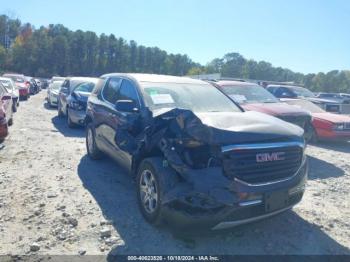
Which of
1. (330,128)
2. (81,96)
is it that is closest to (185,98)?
(330,128)

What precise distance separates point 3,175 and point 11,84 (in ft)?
37.0

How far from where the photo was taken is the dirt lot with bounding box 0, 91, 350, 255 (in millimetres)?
3824

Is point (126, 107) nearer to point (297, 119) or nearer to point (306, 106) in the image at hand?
point (297, 119)

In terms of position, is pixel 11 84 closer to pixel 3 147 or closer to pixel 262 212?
pixel 3 147

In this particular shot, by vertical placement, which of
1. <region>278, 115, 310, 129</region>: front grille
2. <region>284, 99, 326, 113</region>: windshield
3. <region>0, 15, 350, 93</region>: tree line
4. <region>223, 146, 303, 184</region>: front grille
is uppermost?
<region>0, 15, 350, 93</region>: tree line

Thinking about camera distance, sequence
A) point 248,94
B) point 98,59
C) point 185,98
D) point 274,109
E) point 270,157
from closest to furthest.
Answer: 1. point 270,157
2. point 185,98
3. point 274,109
4. point 248,94
5. point 98,59

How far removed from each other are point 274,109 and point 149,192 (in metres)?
4.86

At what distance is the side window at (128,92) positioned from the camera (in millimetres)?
5102

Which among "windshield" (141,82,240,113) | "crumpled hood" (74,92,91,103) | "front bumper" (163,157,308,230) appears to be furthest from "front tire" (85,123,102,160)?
"crumpled hood" (74,92,91,103)

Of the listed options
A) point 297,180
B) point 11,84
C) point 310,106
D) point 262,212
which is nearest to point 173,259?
point 262,212

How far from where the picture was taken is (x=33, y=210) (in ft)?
15.3

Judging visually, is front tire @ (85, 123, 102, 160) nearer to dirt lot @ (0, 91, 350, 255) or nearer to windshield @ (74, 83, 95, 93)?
dirt lot @ (0, 91, 350, 255)

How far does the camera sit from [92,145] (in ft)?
23.6

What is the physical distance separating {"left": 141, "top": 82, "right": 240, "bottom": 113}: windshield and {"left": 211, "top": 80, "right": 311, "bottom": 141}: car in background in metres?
1.88
